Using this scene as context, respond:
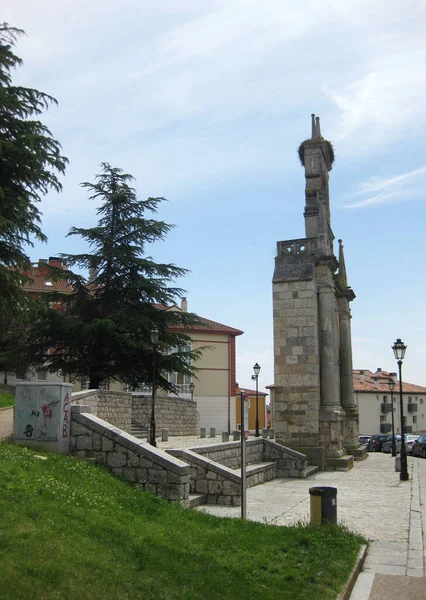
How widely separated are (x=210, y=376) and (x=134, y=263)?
73.9 feet

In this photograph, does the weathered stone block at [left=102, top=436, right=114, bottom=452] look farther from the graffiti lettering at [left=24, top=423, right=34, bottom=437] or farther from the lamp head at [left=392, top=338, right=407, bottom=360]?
the lamp head at [left=392, top=338, right=407, bottom=360]

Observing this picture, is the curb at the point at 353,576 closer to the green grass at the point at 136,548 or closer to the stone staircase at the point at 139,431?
the green grass at the point at 136,548

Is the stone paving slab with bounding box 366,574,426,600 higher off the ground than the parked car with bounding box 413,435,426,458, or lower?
higher

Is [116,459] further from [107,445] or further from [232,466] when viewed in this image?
[232,466]

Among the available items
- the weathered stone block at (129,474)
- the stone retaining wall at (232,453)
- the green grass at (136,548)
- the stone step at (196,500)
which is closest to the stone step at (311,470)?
the stone retaining wall at (232,453)

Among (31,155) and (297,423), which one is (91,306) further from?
(31,155)


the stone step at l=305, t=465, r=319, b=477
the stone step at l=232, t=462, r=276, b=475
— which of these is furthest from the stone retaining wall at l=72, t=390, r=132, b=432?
the stone step at l=305, t=465, r=319, b=477

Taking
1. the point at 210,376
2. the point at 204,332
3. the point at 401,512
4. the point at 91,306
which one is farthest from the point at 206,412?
the point at 401,512

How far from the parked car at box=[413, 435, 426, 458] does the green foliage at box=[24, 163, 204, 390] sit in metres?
15.2

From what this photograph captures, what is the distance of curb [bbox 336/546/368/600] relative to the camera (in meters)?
6.06

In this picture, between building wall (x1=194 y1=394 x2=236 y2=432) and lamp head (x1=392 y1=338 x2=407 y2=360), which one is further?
building wall (x1=194 y1=394 x2=236 y2=432)

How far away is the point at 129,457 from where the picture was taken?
34.0ft

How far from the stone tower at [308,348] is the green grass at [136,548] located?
11843mm

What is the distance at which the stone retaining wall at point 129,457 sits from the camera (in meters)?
9.94
